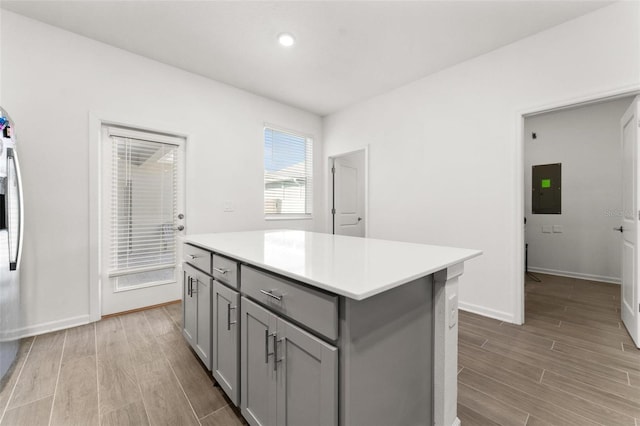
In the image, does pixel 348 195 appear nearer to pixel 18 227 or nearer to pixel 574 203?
pixel 574 203

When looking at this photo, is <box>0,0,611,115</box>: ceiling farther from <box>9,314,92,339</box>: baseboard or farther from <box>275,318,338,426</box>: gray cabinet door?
<box>9,314,92,339</box>: baseboard

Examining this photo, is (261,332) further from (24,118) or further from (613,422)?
(24,118)

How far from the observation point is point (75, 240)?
8.53 ft

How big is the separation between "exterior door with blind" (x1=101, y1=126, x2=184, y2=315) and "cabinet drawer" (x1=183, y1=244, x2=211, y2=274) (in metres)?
1.24

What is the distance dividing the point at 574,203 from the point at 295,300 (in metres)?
5.45

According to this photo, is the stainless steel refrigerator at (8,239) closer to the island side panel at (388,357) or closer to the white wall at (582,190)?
the island side panel at (388,357)

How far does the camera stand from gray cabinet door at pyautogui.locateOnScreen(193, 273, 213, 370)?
1.74 metres

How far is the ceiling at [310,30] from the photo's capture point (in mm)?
2252

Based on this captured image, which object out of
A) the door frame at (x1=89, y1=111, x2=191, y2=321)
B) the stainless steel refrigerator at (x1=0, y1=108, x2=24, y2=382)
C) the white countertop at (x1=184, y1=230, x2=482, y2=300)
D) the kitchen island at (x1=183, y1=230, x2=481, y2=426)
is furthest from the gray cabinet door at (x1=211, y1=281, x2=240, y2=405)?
the door frame at (x1=89, y1=111, x2=191, y2=321)

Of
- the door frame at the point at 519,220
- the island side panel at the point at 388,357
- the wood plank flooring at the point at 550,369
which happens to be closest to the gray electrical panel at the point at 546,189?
the wood plank flooring at the point at 550,369

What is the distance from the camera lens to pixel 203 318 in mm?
1815

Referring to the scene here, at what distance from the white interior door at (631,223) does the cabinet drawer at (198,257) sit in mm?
3253

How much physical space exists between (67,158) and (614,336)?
5161 millimetres

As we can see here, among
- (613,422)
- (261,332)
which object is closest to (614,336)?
(613,422)
